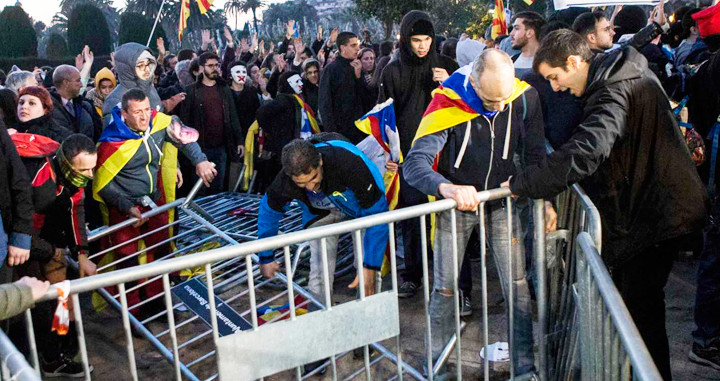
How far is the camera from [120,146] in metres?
5.23

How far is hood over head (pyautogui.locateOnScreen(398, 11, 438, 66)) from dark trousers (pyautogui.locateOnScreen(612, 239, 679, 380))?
266cm

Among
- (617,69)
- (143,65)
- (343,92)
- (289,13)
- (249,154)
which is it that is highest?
(289,13)

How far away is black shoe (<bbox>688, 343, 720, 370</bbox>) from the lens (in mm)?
4066

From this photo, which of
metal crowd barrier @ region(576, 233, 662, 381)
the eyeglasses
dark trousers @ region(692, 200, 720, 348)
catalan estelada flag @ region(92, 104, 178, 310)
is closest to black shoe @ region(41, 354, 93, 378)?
catalan estelada flag @ region(92, 104, 178, 310)

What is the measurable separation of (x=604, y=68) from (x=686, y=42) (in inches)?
160

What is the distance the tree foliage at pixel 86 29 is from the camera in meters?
39.5

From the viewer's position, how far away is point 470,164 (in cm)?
399

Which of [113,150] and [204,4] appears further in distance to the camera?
[204,4]

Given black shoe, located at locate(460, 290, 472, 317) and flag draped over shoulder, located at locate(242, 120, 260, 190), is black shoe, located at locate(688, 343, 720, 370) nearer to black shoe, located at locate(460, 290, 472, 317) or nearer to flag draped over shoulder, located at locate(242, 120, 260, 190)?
black shoe, located at locate(460, 290, 472, 317)

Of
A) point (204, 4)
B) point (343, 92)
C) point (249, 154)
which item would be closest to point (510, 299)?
point (343, 92)

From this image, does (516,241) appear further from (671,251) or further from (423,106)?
(423,106)

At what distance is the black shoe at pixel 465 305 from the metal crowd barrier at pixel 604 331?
2016mm

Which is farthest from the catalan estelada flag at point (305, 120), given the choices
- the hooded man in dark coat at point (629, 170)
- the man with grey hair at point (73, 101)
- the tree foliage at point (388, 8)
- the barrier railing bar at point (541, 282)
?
the tree foliage at point (388, 8)

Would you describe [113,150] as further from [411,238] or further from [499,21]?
[499,21]
